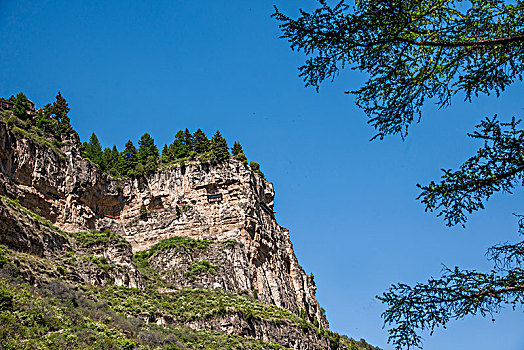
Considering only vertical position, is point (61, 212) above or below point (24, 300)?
above

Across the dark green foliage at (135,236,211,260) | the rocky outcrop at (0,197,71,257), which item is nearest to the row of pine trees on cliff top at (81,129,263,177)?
the dark green foliage at (135,236,211,260)

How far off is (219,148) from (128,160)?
Answer: 46.5 ft

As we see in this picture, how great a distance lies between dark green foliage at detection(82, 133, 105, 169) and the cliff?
3647 mm

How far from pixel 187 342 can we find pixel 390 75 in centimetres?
3022

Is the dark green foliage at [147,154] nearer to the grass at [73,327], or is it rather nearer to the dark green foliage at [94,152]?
the dark green foliage at [94,152]

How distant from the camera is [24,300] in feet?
86.2

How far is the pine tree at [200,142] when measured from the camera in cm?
7444

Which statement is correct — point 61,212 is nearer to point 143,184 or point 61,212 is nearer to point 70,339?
point 143,184

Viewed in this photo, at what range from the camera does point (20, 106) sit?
196 feet

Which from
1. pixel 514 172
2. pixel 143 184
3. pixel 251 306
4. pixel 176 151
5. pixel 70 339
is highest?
pixel 176 151

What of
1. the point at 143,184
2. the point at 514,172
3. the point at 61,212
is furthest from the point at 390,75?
the point at 143,184

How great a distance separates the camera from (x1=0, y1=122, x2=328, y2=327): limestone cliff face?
171ft

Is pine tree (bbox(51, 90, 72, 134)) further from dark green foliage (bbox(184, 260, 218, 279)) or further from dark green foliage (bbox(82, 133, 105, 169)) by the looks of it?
dark green foliage (bbox(184, 260, 218, 279))

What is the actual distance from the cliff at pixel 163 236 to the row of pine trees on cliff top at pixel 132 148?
6.40 ft
